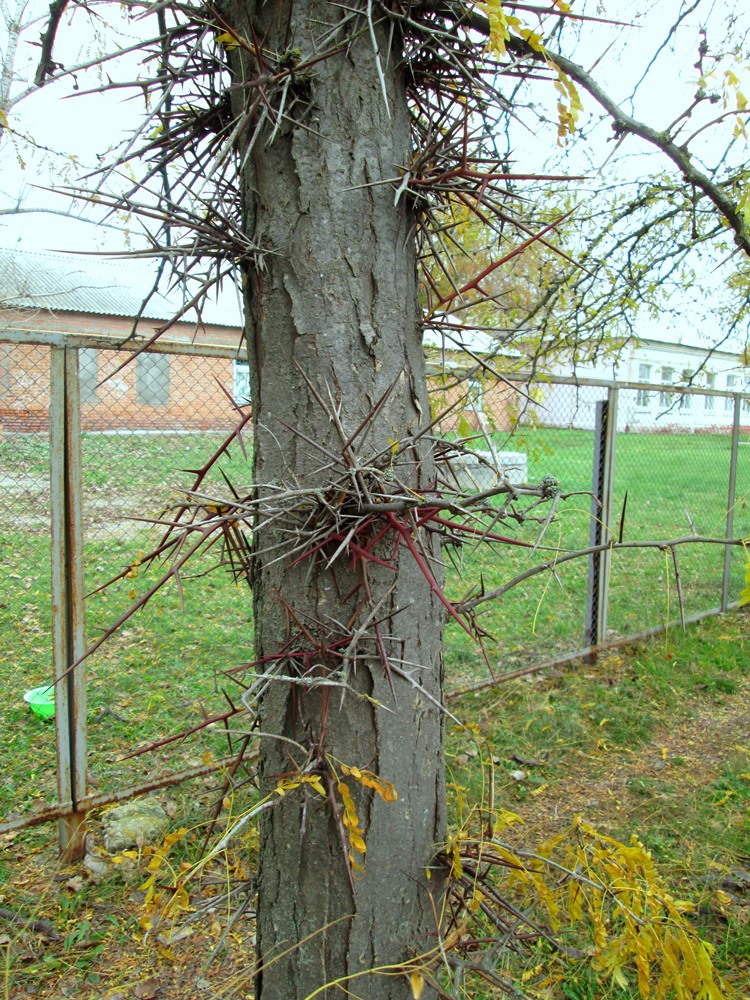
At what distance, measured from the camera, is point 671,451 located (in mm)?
8609

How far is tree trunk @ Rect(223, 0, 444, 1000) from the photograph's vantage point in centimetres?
139

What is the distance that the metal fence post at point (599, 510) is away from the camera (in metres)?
5.71

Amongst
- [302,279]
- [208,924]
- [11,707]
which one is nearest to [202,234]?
[302,279]

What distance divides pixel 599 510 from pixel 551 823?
2781 mm

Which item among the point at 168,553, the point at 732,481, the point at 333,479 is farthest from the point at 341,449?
the point at 732,481

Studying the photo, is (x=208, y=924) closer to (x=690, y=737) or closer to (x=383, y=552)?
(x=383, y=552)

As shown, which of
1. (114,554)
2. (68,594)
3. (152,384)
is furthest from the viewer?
(114,554)

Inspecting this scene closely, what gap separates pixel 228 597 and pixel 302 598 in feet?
17.3

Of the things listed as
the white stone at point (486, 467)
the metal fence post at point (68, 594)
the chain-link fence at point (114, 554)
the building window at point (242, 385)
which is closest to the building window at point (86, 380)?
the chain-link fence at point (114, 554)

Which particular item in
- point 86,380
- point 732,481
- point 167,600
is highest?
point 86,380

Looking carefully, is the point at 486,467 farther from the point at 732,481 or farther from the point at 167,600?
the point at 732,481

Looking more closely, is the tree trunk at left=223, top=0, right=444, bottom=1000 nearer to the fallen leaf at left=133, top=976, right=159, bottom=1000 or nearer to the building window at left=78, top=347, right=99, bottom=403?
the fallen leaf at left=133, top=976, right=159, bottom=1000

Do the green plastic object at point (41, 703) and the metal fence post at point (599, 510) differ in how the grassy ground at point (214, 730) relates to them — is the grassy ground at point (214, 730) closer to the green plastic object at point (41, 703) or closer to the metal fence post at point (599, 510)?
the green plastic object at point (41, 703)

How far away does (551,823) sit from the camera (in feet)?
11.9
